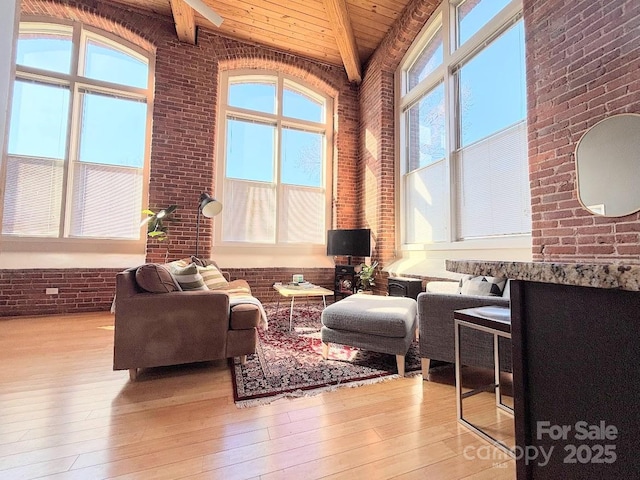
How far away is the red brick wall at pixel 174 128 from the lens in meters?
3.82

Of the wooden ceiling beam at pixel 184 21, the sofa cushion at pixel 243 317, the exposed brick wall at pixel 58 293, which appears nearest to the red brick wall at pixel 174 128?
the exposed brick wall at pixel 58 293

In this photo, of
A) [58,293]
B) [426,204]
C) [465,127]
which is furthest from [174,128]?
[465,127]

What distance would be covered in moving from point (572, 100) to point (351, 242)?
2.86m

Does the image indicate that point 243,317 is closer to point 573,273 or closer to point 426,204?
point 573,273

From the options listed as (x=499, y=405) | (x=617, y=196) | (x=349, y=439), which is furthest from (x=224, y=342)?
(x=617, y=196)

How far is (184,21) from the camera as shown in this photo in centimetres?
402

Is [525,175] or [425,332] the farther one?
[525,175]

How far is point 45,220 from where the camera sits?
151 inches

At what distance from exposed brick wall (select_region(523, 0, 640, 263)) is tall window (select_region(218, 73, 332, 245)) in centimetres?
329

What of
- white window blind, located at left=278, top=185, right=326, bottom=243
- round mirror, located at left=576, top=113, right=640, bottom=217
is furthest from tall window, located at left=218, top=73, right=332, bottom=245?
round mirror, located at left=576, top=113, right=640, bottom=217

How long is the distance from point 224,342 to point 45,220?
3520mm

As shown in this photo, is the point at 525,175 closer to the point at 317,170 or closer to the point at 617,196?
the point at 617,196

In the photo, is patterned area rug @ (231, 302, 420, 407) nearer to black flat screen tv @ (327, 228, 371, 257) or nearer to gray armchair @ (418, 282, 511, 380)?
gray armchair @ (418, 282, 511, 380)

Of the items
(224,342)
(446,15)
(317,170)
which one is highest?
(446,15)
